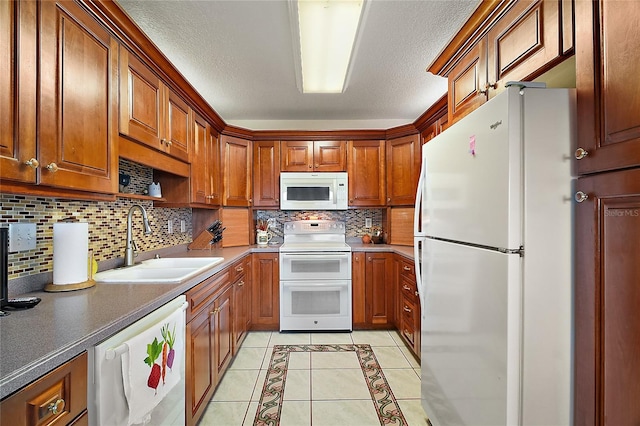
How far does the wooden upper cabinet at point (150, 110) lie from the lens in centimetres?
152

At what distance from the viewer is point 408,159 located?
10.5ft

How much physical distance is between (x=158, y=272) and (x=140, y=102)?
3.49 ft

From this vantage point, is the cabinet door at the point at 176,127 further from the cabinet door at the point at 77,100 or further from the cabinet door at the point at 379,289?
the cabinet door at the point at 379,289

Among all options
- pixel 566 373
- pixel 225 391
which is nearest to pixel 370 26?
pixel 566 373

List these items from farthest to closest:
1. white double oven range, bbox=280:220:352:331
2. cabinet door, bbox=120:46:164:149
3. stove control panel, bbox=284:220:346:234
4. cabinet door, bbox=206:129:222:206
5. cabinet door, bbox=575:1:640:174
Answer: stove control panel, bbox=284:220:346:234
white double oven range, bbox=280:220:352:331
cabinet door, bbox=206:129:222:206
cabinet door, bbox=120:46:164:149
cabinet door, bbox=575:1:640:174

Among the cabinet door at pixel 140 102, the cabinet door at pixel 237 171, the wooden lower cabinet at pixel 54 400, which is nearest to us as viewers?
the wooden lower cabinet at pixel 54 400

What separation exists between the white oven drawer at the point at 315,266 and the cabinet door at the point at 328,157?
991 millimetres

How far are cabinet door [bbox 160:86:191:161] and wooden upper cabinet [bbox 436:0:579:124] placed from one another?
71.6 inches

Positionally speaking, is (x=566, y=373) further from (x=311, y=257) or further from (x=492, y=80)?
(x=311, y=257)

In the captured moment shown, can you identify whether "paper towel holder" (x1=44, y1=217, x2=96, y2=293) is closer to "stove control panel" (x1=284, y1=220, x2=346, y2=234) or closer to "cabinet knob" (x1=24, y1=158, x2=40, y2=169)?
"cabinet knob" (x1=24, y1=158, x2=40, y2=169)

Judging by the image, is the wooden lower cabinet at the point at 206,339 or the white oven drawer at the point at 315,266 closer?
the wooden lower cabinet at the point at 206,339

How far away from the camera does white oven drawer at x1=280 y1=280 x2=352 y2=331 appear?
10.0ft

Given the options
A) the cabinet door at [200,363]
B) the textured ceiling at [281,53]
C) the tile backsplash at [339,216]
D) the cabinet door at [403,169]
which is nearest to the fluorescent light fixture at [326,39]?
the textured ceiling at [281,53]

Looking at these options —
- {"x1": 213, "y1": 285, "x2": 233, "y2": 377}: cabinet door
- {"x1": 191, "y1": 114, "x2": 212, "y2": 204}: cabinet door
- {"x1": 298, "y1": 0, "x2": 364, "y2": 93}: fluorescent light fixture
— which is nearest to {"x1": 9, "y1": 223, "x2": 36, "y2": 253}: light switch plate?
{"x1": 213, "y1": 285, "x2": 233, "y2": 377}: cabinet door
